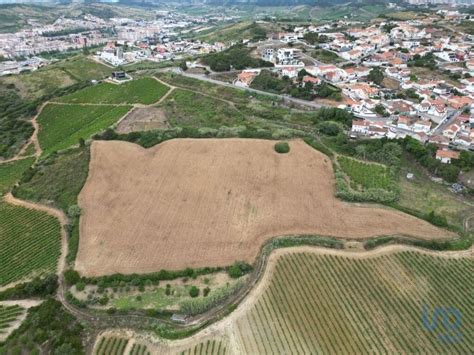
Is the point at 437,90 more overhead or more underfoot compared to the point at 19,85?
more overhead

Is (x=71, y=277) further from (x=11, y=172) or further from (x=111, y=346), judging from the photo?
(x=11, y=172)

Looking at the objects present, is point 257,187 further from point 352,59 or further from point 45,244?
point 352,59

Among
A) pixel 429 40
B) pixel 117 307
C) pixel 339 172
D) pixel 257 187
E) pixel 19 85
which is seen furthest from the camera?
pixel 429 40

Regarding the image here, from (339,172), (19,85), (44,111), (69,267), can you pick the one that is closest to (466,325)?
(339,172)

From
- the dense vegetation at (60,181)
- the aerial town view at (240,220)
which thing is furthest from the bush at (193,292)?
the dense vegetation at (60,181)

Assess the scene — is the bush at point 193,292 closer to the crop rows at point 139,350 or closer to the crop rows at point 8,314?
the crop rows at point 139,350

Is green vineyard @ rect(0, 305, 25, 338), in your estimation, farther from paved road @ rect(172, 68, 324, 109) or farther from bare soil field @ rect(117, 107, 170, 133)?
paved road @ rect(172, 68, 324, 109)
